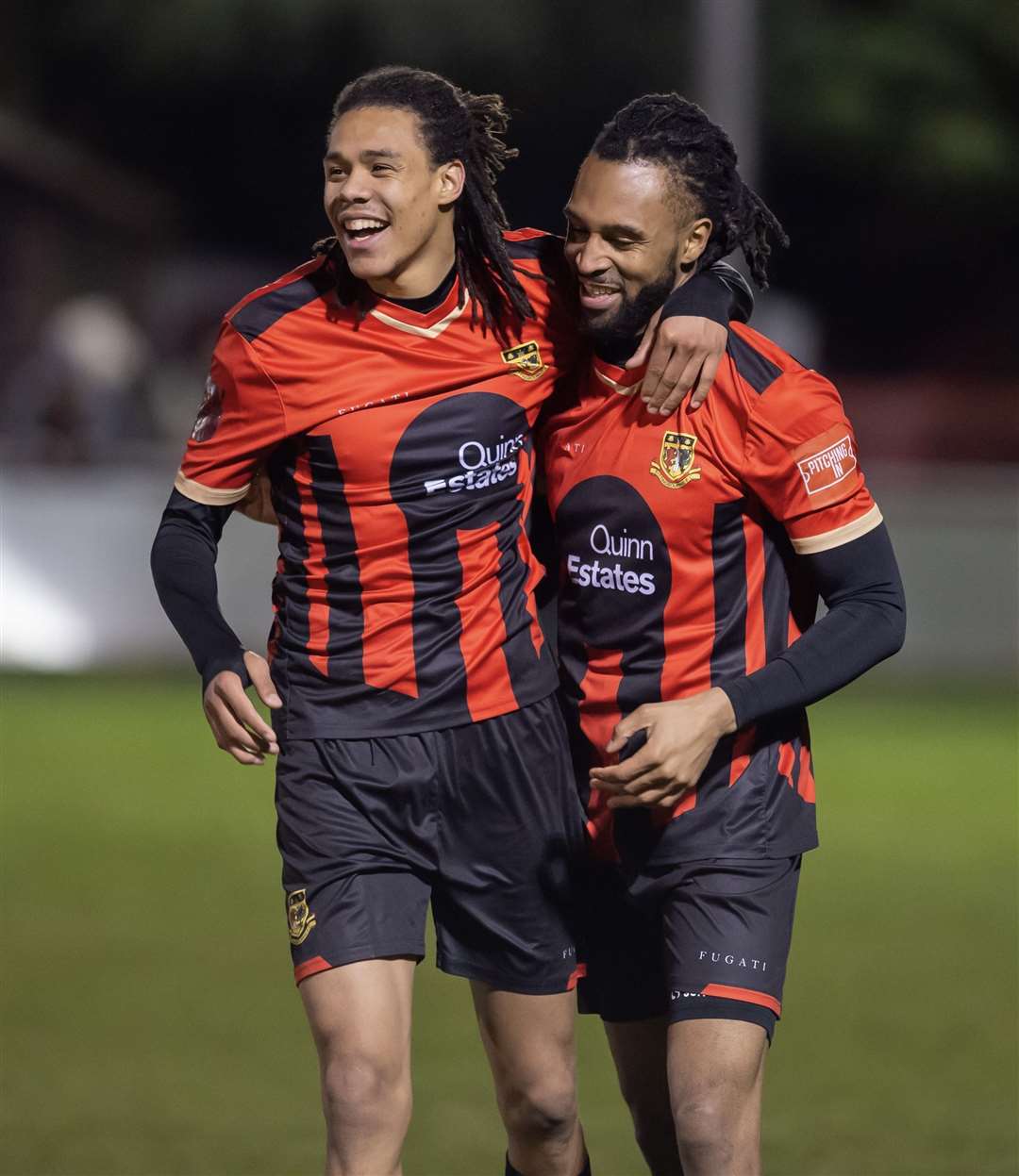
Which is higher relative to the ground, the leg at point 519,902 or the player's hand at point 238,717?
the player's hand at point 238,717

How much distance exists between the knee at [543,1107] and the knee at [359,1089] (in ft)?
1.38

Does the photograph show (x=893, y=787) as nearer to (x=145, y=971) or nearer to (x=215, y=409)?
(x=145, y=971)

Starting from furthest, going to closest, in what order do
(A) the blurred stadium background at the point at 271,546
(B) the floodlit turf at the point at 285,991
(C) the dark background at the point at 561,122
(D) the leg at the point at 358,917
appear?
(C) the dark background at the point at 561,122 → (A) the blurred stadium background at the point at 271,546 → (B) the floodlit turf at the point at 285,991 → (D) the leg at the point at 358,917

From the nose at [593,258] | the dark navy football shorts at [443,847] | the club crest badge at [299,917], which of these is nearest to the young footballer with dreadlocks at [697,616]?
the nose at [593,258]

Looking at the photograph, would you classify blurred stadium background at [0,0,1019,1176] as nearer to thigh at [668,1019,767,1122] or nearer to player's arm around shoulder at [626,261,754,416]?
thigh at [668,1019,767,1122]

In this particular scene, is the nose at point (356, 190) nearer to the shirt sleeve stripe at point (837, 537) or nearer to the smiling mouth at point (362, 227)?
the smiling mouth at point (362, 227)

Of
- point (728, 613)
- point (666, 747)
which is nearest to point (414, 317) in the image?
point (728, 613)

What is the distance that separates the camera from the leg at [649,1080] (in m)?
4.81

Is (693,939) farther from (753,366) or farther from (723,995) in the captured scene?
(753,366)

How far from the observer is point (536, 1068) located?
4629mm

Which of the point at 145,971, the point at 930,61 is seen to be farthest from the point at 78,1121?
the point at 930,61

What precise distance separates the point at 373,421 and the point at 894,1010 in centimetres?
407

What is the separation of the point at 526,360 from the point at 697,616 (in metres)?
0.67

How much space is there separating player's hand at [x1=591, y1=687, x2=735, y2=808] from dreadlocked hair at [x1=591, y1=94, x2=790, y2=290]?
1.07 m
